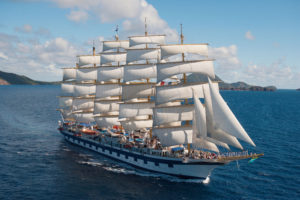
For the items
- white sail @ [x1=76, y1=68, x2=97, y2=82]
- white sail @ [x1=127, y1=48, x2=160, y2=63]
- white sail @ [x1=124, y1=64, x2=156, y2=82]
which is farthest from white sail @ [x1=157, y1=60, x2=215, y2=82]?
white sail @ [x1=76, y1=68, x2=97, y2=82]

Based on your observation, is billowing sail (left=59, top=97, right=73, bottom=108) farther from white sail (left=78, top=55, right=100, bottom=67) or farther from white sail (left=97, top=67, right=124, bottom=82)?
white sail (left=97, top=67, right=124, bottom=82)

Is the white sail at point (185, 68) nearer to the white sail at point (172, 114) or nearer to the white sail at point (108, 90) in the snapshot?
the white sail at point (172, 114)

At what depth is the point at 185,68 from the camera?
37.2 meters

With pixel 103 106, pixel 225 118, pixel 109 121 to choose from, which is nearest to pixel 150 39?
pixel 103 106

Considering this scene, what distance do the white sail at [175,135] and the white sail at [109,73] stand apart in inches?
688

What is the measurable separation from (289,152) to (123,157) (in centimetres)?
2967

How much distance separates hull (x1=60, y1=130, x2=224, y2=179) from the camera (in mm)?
33531

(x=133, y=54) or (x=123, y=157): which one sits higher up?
(x=133, y=54)

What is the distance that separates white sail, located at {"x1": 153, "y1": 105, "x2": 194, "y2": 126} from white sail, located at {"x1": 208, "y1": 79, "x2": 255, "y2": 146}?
5.75m

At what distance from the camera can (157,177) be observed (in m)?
35.6

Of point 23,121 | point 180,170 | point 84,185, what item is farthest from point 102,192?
point 23,121

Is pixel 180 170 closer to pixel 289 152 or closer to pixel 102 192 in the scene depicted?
pixel 102 192

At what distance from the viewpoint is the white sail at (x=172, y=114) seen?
36.8m

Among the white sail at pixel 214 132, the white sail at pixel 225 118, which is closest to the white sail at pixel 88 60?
the white sail at pixel 214 132
